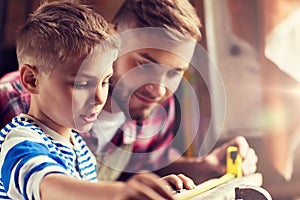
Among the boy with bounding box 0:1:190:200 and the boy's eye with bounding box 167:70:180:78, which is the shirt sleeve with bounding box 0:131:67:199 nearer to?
the boy with bounding box 0:1:190:200

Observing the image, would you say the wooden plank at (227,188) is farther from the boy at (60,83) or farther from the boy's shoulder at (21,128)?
the boy's shoulder at (21,128)

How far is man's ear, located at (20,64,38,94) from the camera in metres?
0.50

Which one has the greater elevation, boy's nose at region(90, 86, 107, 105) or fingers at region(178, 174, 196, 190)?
boy's nose at region(90, 86, 107, 105)

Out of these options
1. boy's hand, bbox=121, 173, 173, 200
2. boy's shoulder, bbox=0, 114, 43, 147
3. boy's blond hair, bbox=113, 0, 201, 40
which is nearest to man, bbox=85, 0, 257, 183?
boy's blond hair, bbox=113, 0, 201, 40

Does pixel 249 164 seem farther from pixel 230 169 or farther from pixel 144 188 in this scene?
pixel 144 188

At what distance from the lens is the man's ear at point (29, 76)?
19.8 inches

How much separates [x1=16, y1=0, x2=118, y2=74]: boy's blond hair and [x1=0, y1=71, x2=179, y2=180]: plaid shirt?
0.45 feet

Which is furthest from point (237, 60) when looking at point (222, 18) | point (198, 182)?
point (198, 182)

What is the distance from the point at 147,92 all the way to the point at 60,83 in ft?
0.48

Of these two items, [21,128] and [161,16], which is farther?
[161,16]

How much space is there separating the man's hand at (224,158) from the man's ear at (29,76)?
25 centimetres

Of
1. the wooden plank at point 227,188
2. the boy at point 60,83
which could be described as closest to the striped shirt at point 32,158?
the boy at point 60,83

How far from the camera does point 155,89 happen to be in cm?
62

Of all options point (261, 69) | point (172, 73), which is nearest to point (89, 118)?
point (172, 73)
